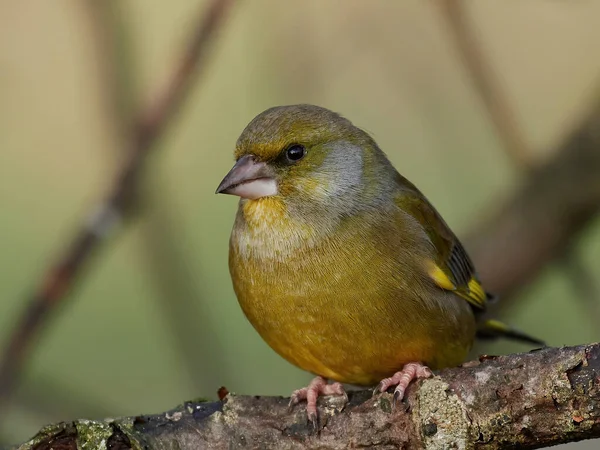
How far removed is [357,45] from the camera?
671cm

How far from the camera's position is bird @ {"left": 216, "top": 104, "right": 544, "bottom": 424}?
159 inches

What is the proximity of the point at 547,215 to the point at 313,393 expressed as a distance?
2262 mm

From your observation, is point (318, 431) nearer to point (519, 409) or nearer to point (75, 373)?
point (519, 409)

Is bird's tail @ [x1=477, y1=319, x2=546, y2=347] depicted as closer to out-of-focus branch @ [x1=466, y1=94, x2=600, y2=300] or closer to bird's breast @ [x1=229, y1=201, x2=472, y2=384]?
out-of-focus branch @ [x1=466, y1=94, x2=600, y2=300]

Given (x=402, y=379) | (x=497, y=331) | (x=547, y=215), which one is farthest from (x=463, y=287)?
(x=547, y=215)

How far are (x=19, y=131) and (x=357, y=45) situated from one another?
3.54 meters

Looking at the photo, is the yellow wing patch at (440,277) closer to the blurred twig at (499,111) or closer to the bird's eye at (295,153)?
the bird's eye at (295,153)

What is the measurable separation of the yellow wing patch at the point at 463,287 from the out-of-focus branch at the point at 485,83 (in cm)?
113

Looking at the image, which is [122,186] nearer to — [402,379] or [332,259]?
[332,259]

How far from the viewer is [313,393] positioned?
13.0ft

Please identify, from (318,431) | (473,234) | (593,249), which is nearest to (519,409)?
(318,431)

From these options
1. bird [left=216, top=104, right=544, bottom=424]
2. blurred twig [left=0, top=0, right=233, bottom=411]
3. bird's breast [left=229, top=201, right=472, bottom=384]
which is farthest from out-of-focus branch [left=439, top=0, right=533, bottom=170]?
bird's breast [left=229, top=201, right=472, bottom=384]

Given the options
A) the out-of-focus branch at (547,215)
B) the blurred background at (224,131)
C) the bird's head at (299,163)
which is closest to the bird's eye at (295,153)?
the bird's head at (299,163)

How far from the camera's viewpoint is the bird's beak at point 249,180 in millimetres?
4121
